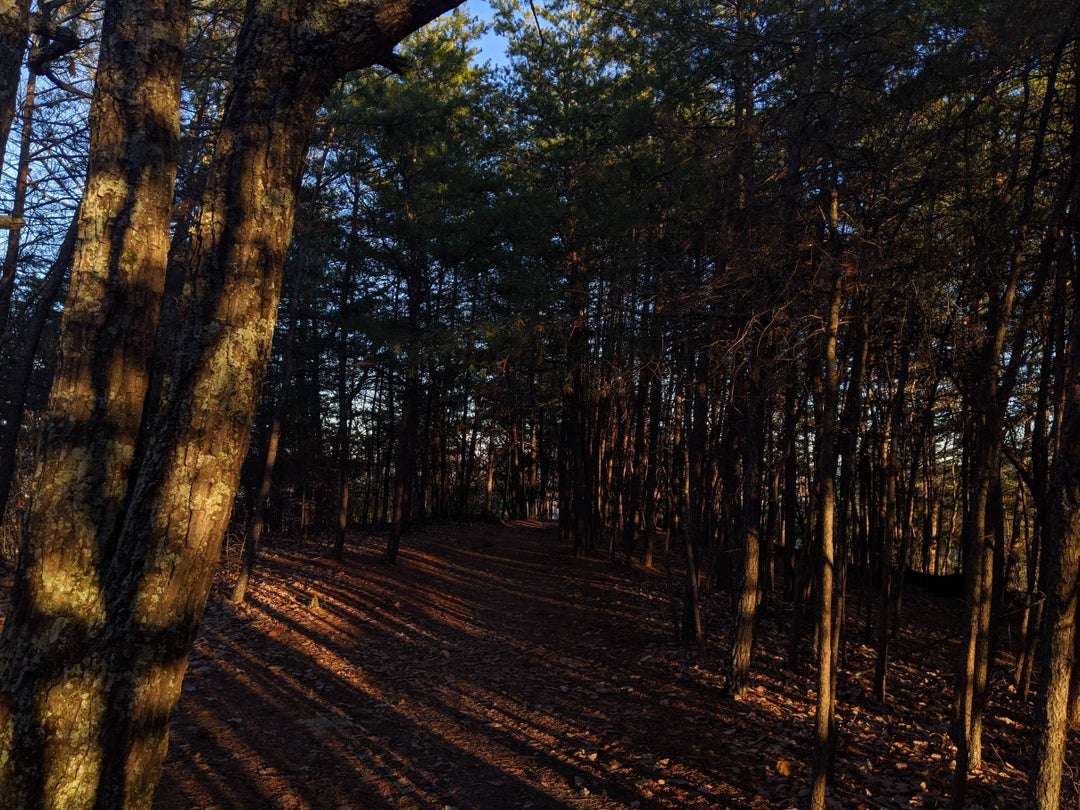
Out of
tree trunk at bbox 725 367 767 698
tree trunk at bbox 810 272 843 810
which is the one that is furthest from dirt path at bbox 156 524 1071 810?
tree trunk at bbox 810 272 843 810

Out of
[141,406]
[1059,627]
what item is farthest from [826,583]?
[141,406]

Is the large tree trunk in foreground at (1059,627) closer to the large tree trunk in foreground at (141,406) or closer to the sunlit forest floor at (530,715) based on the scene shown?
the sunlit forest floor at (530,715)

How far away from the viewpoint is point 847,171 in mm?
5625

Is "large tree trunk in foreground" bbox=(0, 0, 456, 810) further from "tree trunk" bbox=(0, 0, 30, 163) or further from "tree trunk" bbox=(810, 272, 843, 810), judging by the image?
"tree trunk" bbox=(810, 272, 843, 810)

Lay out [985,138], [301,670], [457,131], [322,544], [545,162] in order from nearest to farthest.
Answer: [985,138] → [301,670] → [457,131] → [545,162] → [322,544]

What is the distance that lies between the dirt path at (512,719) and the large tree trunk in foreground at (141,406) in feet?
8.72

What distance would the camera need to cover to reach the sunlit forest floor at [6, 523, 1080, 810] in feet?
17.9

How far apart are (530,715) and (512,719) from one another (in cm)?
21

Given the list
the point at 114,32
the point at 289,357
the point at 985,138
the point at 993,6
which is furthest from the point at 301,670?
the point at 993,6

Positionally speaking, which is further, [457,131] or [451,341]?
[457,131]

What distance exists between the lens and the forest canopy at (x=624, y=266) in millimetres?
2924

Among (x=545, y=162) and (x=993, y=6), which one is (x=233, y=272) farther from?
(x=545, y=162)

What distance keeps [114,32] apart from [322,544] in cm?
1567

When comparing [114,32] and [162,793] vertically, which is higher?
[114,32]
